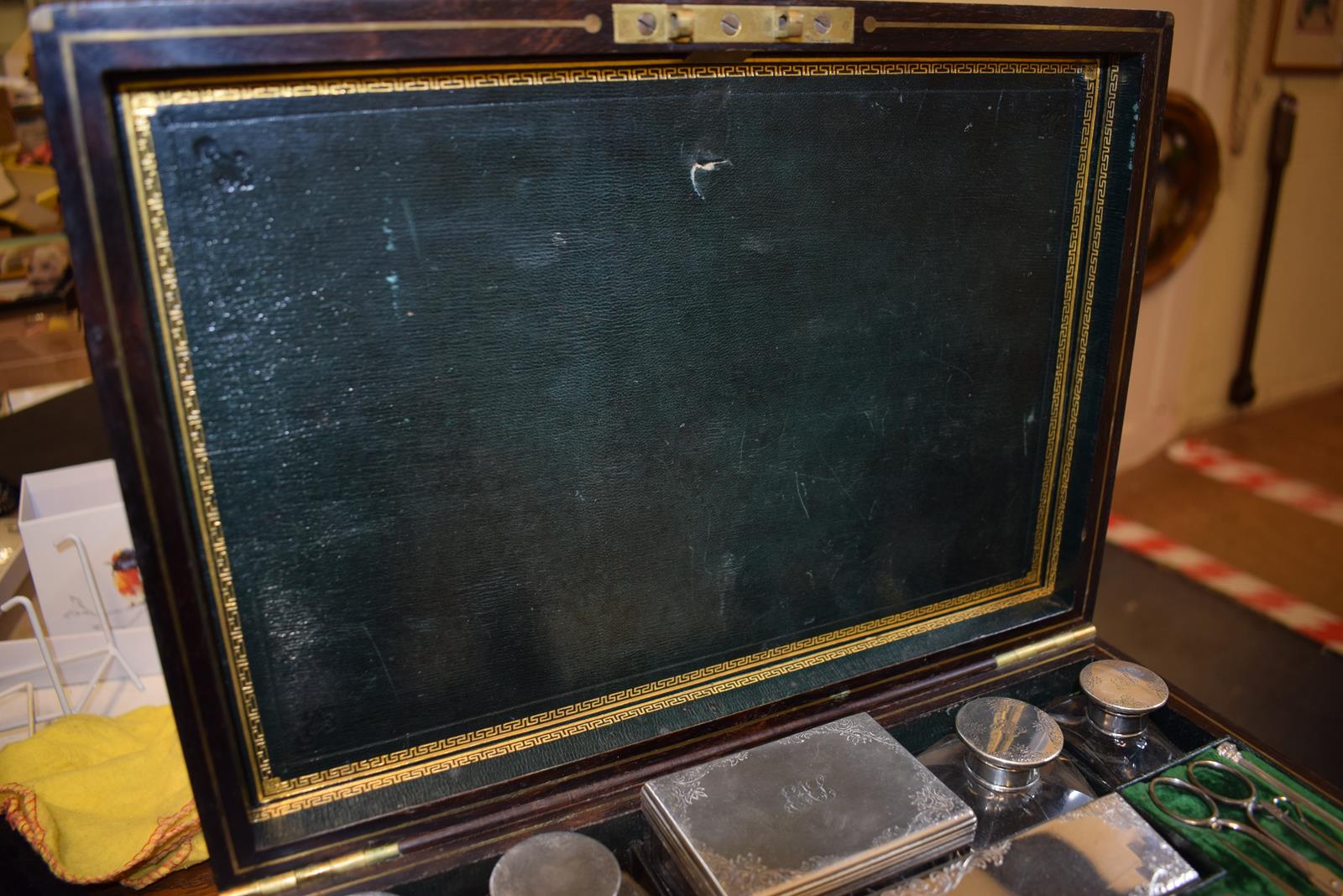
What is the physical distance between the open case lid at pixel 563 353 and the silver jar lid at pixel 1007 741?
0.10 m

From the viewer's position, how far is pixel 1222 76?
2.81m

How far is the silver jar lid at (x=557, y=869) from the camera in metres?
0.73

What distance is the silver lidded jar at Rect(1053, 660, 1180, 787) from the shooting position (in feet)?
3.17

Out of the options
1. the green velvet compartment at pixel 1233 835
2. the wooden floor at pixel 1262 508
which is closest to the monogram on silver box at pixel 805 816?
the green velvet compartment at pixel 1233 835

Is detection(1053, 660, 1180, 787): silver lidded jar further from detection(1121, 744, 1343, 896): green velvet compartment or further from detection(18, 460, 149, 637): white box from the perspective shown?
detection(18, 460, 149, 637): white box

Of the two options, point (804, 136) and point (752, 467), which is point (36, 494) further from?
point (804, 136)

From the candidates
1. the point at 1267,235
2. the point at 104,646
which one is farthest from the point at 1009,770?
the point at 1267,235

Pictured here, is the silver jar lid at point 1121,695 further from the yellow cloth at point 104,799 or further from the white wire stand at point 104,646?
the white wire stand at point 104,646

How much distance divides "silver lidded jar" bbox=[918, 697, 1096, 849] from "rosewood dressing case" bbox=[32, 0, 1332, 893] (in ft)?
0.19

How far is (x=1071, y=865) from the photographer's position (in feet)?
2.58

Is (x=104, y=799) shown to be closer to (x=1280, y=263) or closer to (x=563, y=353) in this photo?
(x=563, y=353)

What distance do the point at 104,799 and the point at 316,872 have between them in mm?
366

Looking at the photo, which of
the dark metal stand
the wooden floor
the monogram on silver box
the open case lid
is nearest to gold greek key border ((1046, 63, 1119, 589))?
the open case lid

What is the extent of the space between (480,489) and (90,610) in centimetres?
83
